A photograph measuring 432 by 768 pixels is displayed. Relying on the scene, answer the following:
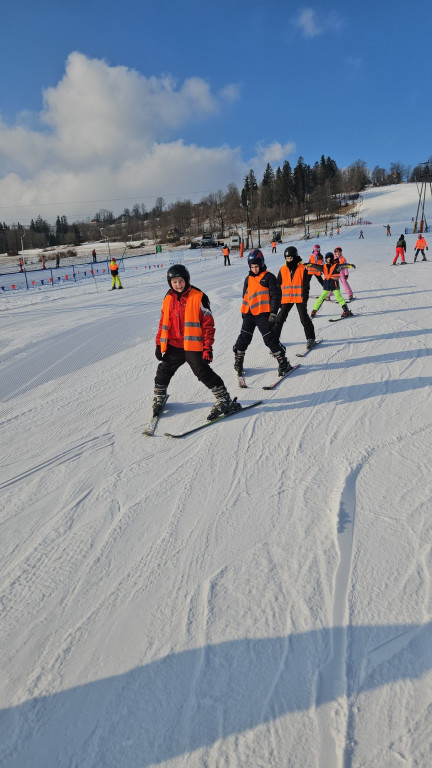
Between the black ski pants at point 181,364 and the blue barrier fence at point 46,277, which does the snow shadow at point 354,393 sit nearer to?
the black ski pants at point 181,364

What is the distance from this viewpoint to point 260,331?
17.0 ft

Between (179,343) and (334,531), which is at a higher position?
(179,343)

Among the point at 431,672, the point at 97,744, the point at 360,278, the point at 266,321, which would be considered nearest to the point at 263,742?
the point at 97,744

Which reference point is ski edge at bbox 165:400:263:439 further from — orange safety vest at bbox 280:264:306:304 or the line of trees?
the line of trees

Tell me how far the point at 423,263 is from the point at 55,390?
18066 millimetres

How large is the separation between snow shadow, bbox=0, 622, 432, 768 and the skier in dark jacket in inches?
144

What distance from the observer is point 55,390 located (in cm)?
567

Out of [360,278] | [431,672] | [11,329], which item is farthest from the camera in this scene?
[360,278]

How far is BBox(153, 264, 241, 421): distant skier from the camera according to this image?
3814mm

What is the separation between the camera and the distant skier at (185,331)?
3.81m

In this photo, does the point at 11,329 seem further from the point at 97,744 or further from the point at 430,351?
the point at 97,744

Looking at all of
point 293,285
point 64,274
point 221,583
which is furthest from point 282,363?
point 64,274

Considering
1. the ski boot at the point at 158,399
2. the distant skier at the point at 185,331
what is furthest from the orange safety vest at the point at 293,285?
the ski boot at the point at 158,399

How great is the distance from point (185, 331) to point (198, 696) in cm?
287
